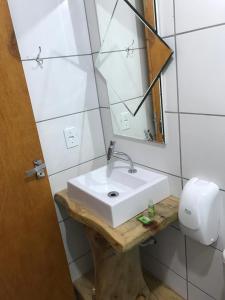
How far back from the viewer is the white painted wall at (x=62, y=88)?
1298mm

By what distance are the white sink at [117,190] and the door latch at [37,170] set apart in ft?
0.52

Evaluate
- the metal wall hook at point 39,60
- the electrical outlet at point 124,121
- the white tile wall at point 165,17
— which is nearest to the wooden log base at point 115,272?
the electrical outlet at point 124,121

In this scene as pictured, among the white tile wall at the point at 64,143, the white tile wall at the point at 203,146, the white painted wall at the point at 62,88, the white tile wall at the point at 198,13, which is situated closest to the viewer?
the white tile wall at the point at 198,13

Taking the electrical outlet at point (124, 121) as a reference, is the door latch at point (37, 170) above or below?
below

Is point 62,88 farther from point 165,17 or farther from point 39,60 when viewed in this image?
point 165,17

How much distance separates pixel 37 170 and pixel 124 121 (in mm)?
538

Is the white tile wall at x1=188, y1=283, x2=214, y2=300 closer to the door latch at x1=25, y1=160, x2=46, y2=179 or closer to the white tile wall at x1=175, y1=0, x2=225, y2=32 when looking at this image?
the door latch at x1=25, y1=160, x2=46, y2=179

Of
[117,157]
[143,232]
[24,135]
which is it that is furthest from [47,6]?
[143,232]

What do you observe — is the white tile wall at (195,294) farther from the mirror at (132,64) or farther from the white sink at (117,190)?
the mirror at (132,64)

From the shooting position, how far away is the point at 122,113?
1499 millimetres

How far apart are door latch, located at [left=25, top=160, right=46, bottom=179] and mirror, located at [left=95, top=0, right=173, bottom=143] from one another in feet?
1.54

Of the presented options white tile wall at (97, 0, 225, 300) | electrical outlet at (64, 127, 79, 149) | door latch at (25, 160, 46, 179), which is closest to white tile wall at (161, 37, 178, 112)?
white tile wall at (97, 0, 225, 300)

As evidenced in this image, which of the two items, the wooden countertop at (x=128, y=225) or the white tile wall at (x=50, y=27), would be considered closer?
the wooden countertop at (x=128, y=225)

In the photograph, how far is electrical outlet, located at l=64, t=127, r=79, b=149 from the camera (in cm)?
150
